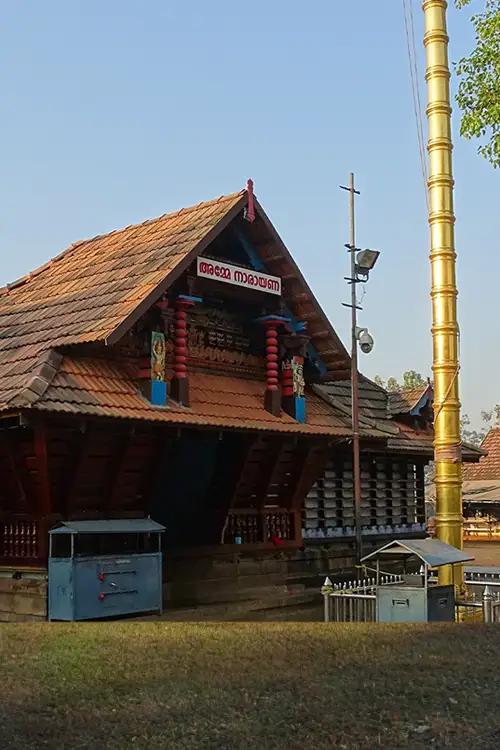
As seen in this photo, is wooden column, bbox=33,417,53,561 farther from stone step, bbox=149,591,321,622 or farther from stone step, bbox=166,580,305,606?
stone step, bbox=166,580,305,606

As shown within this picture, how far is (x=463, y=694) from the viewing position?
831 cm

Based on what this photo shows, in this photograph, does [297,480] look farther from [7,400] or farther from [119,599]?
[7,400]

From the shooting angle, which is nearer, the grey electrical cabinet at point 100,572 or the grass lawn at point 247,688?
the grass lawn at point 247,688

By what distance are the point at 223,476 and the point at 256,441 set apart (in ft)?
3.40

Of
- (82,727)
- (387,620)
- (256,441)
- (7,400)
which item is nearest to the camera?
(82,727)

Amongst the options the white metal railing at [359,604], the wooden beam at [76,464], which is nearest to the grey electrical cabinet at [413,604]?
the white metal railing at [359,604]

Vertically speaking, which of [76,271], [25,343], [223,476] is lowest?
[223,476]

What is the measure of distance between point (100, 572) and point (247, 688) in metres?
5.00

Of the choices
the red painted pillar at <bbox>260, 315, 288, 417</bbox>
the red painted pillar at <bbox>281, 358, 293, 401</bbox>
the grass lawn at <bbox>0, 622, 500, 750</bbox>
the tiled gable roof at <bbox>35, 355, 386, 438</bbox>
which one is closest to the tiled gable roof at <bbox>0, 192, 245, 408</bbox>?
the tiled gable roof at <bbox>35, 355, 386, 438</bbox>

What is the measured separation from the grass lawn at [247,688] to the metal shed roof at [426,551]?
1.13m

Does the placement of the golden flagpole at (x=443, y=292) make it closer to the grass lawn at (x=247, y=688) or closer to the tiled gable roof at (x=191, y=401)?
the tiled gable roof at (x=191, y=401)

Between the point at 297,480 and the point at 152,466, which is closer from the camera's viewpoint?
the point at 152,466

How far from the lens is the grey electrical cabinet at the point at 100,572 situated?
1256 cm

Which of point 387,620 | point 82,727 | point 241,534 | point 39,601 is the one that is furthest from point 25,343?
point 82,727
